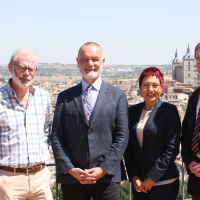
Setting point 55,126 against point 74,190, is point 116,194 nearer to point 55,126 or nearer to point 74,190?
point 74,190

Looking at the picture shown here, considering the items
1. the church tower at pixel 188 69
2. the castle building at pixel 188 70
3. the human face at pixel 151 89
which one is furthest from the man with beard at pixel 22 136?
the church tower at pixel 188 69

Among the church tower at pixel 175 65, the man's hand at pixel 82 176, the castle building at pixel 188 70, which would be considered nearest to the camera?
the man's hand at pixel 82 176

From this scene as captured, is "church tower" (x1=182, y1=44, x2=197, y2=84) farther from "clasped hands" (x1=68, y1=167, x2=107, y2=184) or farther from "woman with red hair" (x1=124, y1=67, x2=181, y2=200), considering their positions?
"clasped hands" (x1=68, y1=167, x2=107, y2=184)

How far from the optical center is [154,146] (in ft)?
6.59

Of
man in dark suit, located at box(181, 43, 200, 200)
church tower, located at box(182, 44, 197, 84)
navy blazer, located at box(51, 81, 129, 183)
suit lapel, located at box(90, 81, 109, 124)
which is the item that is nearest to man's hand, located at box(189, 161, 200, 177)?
→ man in dark suit, located at box(181, 43, 200, 200)

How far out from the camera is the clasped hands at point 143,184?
198cm

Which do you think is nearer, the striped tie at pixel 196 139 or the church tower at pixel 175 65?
the striped tie at pixel 196 139

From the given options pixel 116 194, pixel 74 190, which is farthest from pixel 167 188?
pixel 74 190

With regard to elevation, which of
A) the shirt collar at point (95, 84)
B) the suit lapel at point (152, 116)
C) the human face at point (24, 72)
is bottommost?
the suit lapel at point (152, 116)

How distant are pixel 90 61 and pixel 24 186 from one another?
33.9 inches

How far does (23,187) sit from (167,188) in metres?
0.89

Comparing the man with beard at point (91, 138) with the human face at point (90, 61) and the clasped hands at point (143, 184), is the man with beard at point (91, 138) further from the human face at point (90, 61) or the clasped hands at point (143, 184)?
the clasped hands at point (143, 184)

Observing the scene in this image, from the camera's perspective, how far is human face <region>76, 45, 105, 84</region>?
6.53 ft

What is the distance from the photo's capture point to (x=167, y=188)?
6.55ft
